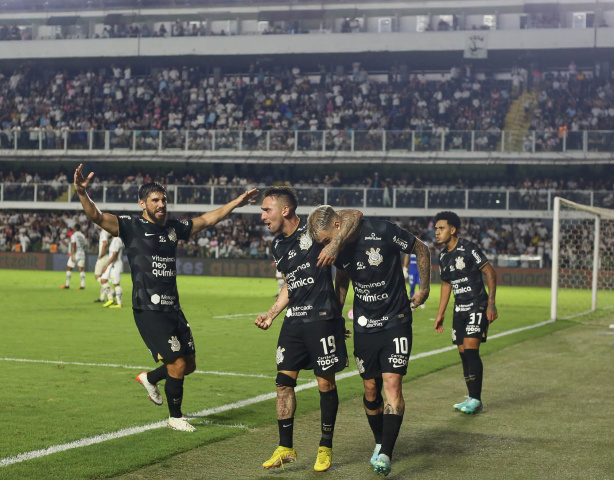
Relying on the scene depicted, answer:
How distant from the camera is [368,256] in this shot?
6820 millimetres

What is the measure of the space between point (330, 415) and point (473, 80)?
5045cm

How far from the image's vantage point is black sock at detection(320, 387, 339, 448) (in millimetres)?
6672

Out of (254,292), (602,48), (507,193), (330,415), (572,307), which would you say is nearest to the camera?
(330,415)

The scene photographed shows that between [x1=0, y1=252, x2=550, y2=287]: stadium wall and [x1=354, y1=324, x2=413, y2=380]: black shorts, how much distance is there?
33352mm

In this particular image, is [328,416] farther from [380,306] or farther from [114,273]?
[114,273]

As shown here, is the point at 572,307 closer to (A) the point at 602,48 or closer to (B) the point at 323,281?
(B) the point at 323,281

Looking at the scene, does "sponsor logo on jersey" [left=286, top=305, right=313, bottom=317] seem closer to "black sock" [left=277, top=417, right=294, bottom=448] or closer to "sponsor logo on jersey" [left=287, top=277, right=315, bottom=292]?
"sponsor logo on jersey" [left=287, top=277, right=315, bottom=292]

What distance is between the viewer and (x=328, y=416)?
22.1 ft

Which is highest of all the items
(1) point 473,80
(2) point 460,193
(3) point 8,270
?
(1) point 473,80

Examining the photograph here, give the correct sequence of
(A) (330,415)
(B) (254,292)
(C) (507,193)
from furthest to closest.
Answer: (C) (507,193) < (B) (254,292) < (A) (330,415)

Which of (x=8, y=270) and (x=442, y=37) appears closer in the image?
(x=8, y=270)

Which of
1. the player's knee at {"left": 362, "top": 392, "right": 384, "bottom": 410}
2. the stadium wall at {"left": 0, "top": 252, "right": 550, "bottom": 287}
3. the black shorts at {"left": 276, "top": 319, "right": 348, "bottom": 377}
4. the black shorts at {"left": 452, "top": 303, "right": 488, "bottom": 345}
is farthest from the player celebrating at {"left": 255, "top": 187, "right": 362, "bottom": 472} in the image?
the stadium wall at {"left": 0, "top": 252, "right": 550, "bottom": 287}

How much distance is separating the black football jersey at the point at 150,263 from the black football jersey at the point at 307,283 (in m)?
1.49

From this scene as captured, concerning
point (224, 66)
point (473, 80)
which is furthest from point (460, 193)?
point (224, 66)
